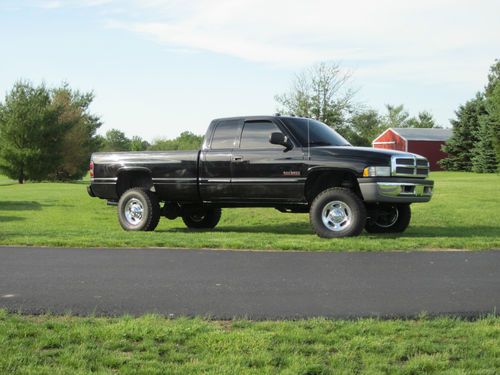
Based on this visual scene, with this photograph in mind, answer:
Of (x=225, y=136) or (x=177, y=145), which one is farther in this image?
(x=177, y=145)

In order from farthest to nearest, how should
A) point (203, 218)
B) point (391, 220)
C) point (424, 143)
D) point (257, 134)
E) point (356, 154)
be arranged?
point (424, 143) < point (203, 218) < point (391, 220) < point (257, 134) < point (356, 154)

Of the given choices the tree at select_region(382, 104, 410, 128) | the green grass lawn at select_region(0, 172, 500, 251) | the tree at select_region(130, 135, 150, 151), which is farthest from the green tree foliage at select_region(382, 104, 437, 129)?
the green grass lawn at select_region(0, 172, 500, 251)

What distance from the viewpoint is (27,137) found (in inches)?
2254

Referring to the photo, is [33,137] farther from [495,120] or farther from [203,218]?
[203,218]

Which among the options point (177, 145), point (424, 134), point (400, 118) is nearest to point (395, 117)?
point (400, 118)

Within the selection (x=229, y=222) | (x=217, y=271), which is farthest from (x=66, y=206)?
(x=217, y=271)

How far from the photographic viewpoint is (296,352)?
176 inches

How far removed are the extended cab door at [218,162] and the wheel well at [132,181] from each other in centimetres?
135

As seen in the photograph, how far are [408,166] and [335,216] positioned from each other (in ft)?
5.16

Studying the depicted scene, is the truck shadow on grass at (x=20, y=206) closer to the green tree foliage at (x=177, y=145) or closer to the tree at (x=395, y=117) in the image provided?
the green tree foliage at (x=177, y=145)

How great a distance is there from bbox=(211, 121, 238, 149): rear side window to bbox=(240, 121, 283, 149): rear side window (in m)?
0.20

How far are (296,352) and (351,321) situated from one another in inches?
42.7

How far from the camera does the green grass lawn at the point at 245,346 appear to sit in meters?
4.18

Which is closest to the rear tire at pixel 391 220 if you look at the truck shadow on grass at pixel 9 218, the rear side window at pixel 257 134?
the rear side window at pixel 257 134
